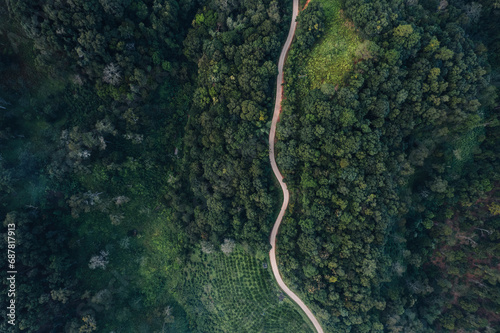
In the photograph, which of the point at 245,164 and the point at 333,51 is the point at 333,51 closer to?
the point at 333,51

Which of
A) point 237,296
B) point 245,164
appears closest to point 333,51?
point 245,164

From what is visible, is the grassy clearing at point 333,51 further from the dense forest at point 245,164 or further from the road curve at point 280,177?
the road curve at point 280,177

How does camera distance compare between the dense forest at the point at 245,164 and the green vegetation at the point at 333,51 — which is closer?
the green vegetation at the point at 333,51

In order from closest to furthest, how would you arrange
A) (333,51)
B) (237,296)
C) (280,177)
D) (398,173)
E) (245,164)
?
(333,51) < (398,173) < (245,164) < (280,177) < (237,296)

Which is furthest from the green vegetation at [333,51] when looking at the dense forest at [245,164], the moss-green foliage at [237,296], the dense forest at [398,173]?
the moss-green foliage at [237,296]

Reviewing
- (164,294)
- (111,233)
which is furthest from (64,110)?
(164,294)

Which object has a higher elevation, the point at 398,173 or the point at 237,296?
the point at 398,173
